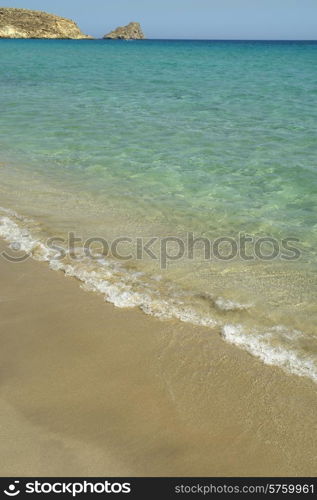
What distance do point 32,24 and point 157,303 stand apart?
360 ft

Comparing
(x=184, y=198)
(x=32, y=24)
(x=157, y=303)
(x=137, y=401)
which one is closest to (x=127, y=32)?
(x=32, y=24)

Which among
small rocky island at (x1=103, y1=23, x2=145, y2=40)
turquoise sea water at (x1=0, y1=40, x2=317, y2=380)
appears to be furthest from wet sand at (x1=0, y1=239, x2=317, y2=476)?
small rocky island at (x1=103, y1=23, x2=145, y2=40)

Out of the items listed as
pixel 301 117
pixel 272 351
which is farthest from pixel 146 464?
pixel 301 117

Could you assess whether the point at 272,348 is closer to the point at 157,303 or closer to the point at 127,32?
the point at 157,303

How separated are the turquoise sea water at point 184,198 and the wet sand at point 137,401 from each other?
0.32m

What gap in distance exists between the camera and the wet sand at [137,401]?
95.0 inches

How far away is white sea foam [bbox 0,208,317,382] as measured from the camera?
10.8 feet

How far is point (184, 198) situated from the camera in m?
6.56

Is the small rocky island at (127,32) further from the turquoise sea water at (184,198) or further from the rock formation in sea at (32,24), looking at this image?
the turquoise sea water at (184,198)

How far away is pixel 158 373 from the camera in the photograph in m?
3.07

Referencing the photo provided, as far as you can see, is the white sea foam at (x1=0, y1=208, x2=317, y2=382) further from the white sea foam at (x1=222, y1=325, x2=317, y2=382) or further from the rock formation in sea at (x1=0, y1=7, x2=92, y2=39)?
the rock formation in sea at (x1=0, y1=7, x2=92, y2=39)

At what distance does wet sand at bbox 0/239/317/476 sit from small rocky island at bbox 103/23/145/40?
149 metres
